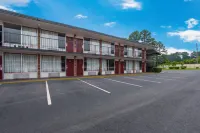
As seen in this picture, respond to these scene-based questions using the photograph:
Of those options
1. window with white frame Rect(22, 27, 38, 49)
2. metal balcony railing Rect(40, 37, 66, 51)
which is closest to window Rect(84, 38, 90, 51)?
metal balcony railing Rect(40, 37, 66, 51)

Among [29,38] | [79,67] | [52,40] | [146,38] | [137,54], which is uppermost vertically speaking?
[146,38]

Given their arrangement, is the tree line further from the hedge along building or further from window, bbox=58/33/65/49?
window, bbox=58/33/65/49

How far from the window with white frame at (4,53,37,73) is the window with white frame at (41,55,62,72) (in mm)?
954

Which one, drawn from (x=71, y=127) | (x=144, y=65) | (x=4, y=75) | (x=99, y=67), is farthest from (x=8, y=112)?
(x=144, y=65)

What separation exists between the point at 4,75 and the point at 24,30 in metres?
5.24

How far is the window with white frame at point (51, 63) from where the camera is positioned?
43.4 ft

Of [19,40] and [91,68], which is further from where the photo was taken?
[91,68]

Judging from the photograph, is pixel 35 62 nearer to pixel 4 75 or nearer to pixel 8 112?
pixel 4 75

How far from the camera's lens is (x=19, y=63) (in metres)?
11.8

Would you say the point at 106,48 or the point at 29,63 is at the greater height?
the point at 106,48

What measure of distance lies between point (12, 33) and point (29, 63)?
11.3ft

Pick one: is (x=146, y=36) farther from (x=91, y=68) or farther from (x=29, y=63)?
(x=29, y=63)

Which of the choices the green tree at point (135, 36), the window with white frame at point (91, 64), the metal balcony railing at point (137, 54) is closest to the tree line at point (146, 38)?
the green tree at point (135, 36)

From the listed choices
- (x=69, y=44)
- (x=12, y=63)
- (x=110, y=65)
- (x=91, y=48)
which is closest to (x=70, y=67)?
(x=69, y=44)
